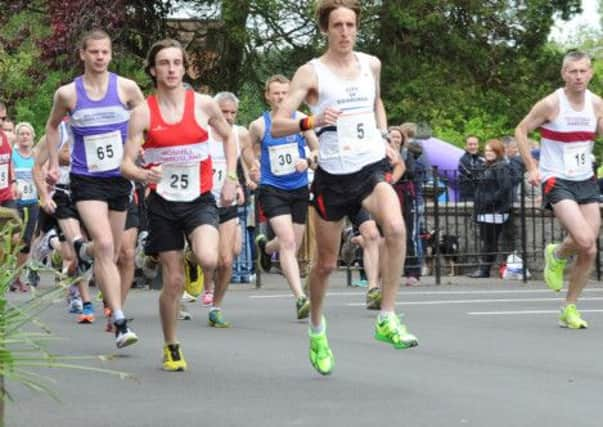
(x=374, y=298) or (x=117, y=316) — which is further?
(x=374, y=298)

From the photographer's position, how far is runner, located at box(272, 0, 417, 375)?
394 inches

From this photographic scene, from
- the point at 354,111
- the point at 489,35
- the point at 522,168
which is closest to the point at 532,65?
the point at 489,35

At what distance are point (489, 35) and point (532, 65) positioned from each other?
101 cm

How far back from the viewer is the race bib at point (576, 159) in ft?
44.2

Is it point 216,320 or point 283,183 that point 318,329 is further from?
point 283,183

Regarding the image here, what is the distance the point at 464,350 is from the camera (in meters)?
11.6

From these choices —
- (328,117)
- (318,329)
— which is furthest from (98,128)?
(328,117)

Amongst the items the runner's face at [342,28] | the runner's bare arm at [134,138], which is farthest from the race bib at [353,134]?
the runner's bare arm at [134,138]

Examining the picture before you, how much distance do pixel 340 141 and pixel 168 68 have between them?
1.25 m

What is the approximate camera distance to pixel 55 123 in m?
12.5

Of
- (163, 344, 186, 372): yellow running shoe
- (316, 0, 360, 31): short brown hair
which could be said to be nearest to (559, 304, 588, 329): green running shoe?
(163, 344, 186, 372): yellow running shoe

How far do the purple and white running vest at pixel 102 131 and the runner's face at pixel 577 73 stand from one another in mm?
3471

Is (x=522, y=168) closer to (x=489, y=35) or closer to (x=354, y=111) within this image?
(x=354, y=111)

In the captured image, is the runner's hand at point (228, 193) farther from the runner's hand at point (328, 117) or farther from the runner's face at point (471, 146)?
the runner's face at point (471, 146)
